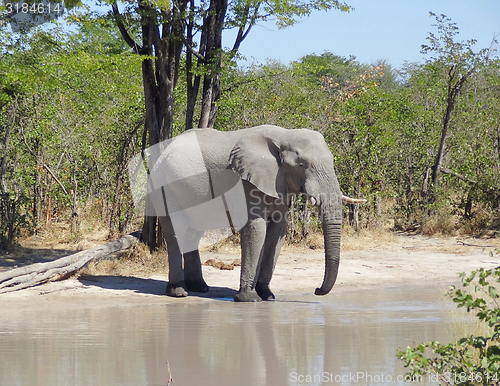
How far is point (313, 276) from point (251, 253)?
2861mm

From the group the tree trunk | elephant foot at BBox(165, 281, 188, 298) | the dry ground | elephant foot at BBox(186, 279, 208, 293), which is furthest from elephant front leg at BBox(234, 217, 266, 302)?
the tree trunk

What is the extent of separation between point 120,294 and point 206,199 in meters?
1.90

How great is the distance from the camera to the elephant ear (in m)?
9.59

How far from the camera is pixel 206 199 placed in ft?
34.0

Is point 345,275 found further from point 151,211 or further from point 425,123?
point 425,123

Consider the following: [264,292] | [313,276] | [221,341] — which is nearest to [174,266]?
[264,292]

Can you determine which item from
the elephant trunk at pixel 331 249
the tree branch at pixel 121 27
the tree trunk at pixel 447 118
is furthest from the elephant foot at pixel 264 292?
the tree trunk at pixel 447 118

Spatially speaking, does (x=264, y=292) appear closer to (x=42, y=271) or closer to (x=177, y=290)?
(x=177, y=290)

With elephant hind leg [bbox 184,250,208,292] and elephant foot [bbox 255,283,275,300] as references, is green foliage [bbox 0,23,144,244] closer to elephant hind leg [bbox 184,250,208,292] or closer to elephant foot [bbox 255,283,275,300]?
elephant hind leg [bbox 184,250,208,292]

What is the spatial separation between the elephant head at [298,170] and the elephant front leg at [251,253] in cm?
50

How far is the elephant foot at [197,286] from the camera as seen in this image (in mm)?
10859

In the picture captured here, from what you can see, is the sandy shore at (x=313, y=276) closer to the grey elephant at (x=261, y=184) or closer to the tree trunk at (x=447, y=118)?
the grey elephant at (x=261, y=184)

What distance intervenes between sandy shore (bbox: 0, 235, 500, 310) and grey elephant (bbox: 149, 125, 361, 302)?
682mm

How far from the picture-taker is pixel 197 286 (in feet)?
35.6
